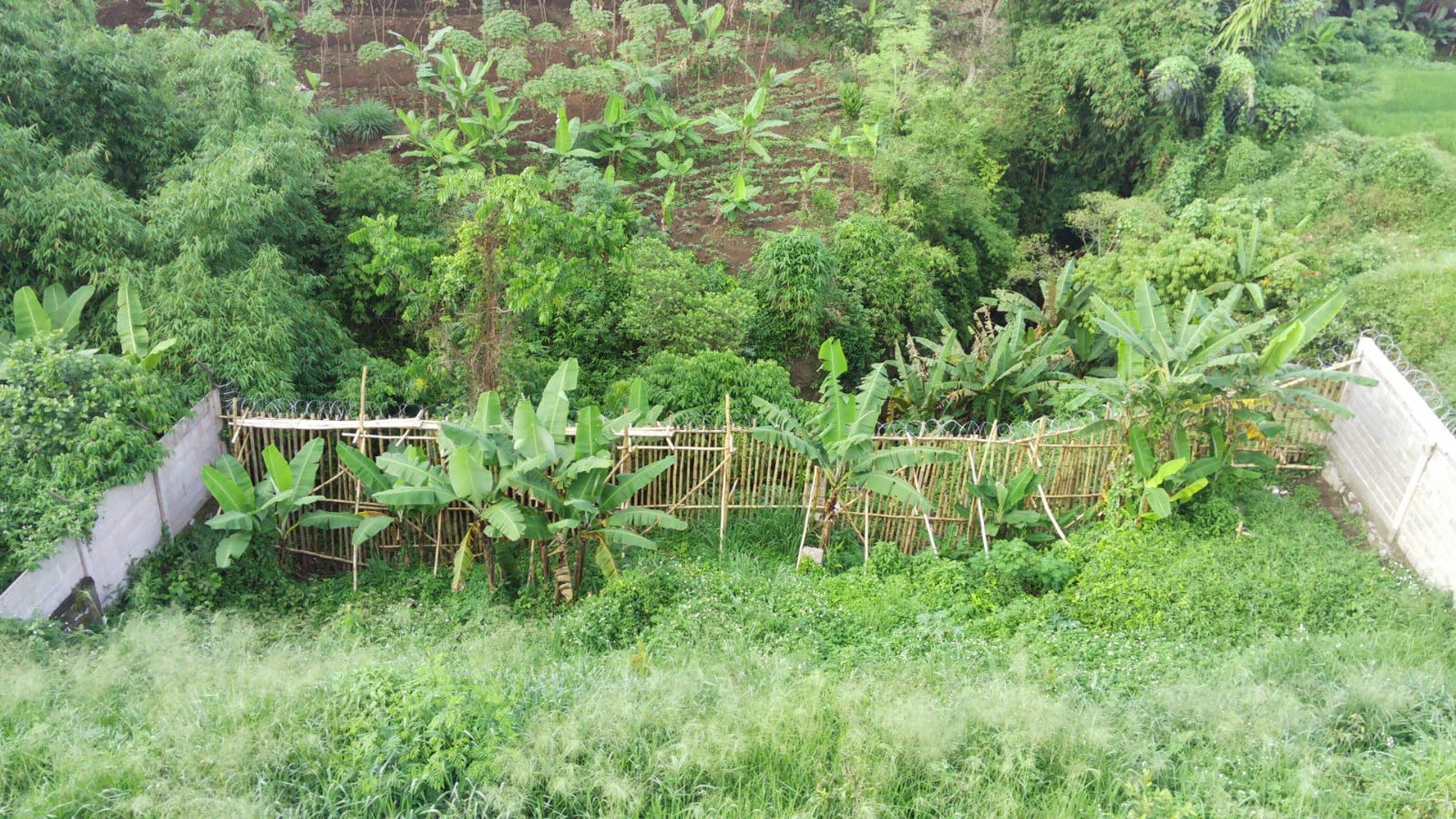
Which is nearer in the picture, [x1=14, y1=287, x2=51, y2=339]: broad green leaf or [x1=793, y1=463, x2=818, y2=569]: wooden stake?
[x1=14, y1=287, x2=51, y2=339]: broad green leaf

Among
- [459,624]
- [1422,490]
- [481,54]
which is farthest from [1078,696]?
[481,54]

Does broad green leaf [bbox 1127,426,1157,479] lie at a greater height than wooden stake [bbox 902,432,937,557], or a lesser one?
greater

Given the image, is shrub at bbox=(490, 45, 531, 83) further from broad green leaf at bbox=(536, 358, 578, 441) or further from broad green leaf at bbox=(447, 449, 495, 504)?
broad green leaf at bbox=(447, 449, 495, 504)

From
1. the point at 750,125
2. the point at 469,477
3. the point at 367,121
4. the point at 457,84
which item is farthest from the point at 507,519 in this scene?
the point at 367,121

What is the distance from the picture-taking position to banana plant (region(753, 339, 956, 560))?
7.73m

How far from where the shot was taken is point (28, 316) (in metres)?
7.71

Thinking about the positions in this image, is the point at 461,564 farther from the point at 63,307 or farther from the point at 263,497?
the point at 63,307

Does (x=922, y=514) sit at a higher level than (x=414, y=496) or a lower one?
lower

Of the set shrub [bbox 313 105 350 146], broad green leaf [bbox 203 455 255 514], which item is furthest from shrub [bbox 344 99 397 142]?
broad green leaf [bbox 203 455 255 514]

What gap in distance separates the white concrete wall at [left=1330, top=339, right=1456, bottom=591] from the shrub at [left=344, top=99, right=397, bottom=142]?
43.5 ft

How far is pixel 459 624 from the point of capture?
7.37m

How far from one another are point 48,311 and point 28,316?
0.88 feet

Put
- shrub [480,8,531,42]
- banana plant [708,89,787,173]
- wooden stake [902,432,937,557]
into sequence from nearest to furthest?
wooden stake [902,432,937,557]
banana plant [708,89,787,173]
shrub [480,8,531,42]

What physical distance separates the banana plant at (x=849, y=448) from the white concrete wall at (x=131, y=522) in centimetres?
468
